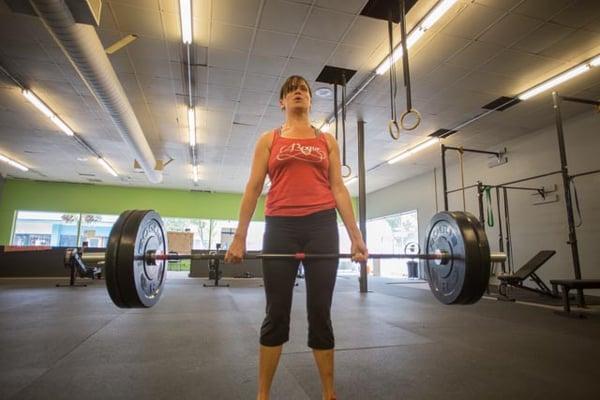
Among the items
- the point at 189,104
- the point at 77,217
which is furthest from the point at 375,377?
the point at 77,217

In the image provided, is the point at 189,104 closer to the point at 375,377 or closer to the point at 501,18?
the point at 501,18

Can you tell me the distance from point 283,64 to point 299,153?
3.18 meters

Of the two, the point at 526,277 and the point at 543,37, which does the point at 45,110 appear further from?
the point at 526,277

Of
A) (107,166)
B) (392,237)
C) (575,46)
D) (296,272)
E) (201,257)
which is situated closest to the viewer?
(296,272)

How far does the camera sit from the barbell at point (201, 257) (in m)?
1.35

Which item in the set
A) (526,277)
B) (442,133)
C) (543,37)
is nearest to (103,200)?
(442,133)

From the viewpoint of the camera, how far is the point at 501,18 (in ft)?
10.6

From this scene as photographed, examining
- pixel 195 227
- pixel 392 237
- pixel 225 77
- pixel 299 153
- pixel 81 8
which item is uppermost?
pixel 225 77

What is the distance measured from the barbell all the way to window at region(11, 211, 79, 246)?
422 inches

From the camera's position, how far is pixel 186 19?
323 centimetres

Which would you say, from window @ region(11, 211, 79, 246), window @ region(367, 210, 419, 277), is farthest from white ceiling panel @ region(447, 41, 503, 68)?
window @ region(11, 211, 79, 246)

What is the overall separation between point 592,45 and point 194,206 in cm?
1030

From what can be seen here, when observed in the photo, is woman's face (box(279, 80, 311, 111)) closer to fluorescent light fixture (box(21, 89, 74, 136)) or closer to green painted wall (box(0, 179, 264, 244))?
fluorescent light fixture (box(21, 89, 74, 136))

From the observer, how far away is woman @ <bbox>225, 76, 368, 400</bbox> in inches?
44.5
